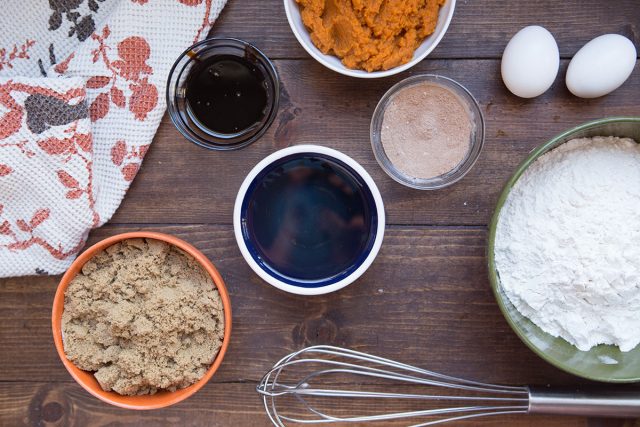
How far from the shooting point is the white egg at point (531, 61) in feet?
2.42

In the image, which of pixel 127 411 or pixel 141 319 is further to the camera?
pixel 127 411

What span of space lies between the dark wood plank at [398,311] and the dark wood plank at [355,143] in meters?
0.03

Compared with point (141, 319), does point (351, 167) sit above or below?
above

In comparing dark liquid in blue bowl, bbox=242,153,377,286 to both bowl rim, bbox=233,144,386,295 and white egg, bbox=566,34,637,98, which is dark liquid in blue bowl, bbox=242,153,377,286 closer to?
bowl rim, bbox=233,144,386,295

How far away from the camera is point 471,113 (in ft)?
2.58

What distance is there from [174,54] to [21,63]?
19 centimetres

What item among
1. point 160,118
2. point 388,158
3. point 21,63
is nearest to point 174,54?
point 160,118

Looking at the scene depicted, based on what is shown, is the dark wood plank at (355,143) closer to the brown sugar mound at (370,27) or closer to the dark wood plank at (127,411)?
the brown sugar mound at (370,27)

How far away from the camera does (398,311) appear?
82 cm

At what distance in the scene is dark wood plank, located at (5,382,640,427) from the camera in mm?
835

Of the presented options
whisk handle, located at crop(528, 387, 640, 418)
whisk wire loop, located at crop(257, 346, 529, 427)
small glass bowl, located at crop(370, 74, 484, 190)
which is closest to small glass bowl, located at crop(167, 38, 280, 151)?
small glass bowl, located at crop(370, 74, 484, 190)

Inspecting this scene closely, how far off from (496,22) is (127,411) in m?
0.69

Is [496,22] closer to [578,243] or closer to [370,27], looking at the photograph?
[370,27]

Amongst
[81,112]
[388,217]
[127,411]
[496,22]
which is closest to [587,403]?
[388,217]
